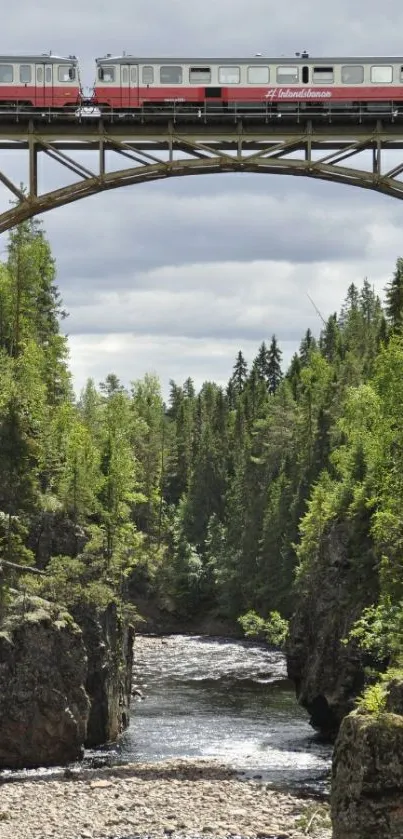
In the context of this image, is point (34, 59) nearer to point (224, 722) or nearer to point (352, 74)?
point (352, 74)

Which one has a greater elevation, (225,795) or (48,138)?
(48,138)

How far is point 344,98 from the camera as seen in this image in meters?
33.4

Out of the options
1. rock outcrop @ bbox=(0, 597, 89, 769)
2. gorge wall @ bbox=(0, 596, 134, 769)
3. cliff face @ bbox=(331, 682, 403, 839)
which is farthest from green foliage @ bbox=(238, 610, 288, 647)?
cliff face @ bbox=(331, 682, 403, 839)

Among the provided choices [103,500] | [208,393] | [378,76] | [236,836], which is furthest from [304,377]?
[236,836]

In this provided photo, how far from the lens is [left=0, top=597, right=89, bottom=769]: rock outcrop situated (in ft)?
123

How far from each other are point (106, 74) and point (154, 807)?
2158 cm

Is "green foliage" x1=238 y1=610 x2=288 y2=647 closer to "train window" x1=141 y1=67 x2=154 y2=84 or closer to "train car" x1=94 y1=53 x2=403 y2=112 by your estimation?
"train car" x1=94 y1=53 x2=403 y2=112

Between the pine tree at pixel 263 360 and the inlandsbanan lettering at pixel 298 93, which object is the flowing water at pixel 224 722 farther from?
the pine tree at pixel 263 360

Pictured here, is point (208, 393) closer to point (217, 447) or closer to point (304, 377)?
point (217, 447)

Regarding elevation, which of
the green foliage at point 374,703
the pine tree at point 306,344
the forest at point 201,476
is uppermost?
the pine tree at point 306,344

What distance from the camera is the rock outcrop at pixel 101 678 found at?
4203 cm

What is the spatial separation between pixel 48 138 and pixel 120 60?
3.26 metres

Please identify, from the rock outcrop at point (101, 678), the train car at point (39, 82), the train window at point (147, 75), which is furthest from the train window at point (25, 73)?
the rock outcrop at point (101, 678)

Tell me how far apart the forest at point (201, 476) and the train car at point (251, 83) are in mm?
7678
